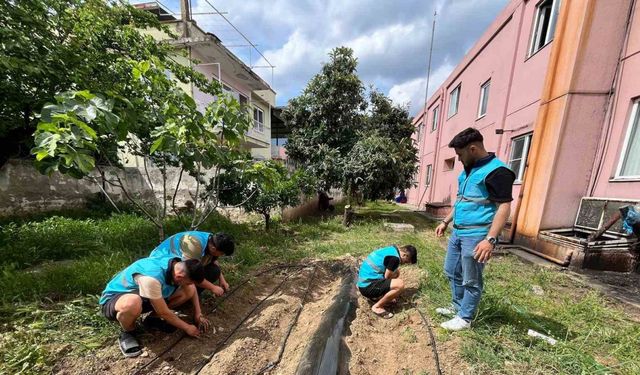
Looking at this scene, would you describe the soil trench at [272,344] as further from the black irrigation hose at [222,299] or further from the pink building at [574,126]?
the pink building at [574,126]

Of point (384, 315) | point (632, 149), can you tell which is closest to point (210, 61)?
point (384, 315)

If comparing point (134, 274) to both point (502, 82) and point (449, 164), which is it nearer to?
point (502, 82)

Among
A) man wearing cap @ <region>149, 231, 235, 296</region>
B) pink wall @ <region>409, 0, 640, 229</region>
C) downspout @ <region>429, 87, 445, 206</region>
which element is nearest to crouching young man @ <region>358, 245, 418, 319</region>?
man wearing cap @ <region>149, 231, 235, 296</region>

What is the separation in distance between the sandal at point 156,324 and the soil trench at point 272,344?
5cm

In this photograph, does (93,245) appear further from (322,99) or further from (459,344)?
(322,99)

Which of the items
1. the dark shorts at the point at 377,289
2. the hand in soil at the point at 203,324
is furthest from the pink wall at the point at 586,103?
the hand in soil at the point at 203,324

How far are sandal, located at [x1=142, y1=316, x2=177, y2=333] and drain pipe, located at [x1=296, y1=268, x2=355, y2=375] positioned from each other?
134 cm

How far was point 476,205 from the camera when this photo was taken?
83.6 inches

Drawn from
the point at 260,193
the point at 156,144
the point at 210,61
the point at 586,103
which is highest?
the point at 210,61

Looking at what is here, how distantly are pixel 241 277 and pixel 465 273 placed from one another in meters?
2.79

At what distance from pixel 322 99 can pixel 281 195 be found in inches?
137

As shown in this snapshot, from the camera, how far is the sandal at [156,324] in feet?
7.64

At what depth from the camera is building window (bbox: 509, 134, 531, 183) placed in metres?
5.30

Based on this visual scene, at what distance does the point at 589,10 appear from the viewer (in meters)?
3.92
